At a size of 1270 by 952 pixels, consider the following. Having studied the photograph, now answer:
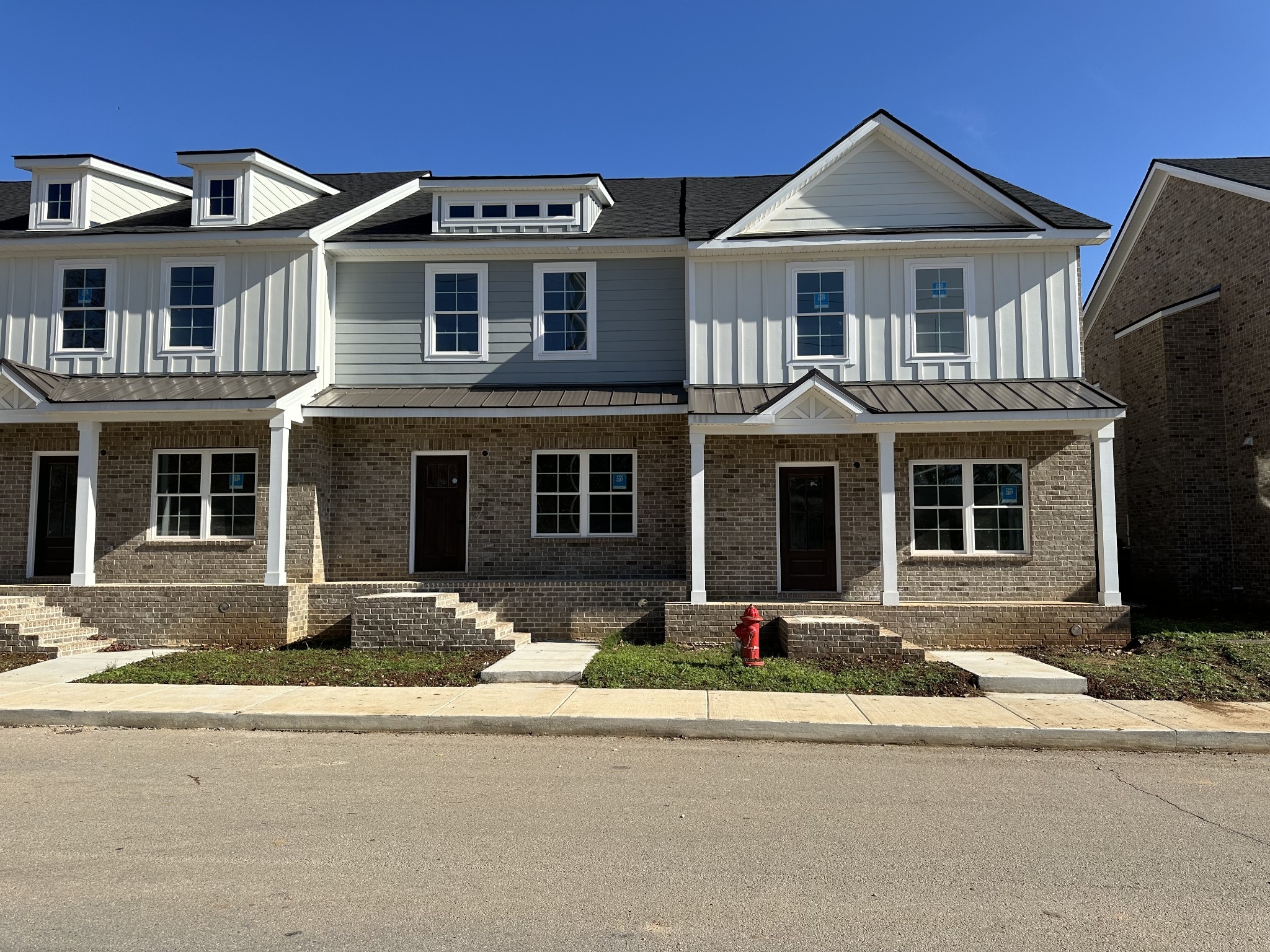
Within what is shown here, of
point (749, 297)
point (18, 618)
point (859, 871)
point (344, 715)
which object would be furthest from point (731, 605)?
point (18, 618)

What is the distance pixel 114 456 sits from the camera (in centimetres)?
1459

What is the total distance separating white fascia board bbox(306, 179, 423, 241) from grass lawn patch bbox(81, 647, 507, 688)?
6991 mm

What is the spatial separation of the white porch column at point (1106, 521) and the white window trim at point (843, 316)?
3.96m

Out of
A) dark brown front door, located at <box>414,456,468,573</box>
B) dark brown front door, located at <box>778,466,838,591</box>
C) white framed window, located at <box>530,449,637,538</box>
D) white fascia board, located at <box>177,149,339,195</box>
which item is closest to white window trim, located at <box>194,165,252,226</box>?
white fascia board, located at <box>177,149,339,195</box>

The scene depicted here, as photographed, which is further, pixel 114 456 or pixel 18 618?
pixel 114 456

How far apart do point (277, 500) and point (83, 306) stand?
527 centimetres

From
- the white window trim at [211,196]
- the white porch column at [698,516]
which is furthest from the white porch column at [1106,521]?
the white window trim at [211,196]

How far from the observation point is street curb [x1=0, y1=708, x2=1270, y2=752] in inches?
315

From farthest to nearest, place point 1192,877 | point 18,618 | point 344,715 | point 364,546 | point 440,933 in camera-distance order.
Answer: point 364,546
point 18,618
point 344,715
point 1192,877
point 440,933

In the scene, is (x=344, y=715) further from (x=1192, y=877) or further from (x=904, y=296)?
(x=904, y=296)

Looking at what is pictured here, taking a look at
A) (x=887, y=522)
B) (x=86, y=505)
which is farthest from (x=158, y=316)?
(x=887, y=522)

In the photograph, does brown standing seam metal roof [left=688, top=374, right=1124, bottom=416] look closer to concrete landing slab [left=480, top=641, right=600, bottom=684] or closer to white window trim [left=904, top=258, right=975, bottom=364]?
white window trim [left=904, top=258, right=975, bottom=364]

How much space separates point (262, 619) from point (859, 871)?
10730 mm

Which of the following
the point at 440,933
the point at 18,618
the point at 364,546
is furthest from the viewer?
the point at 364,546
